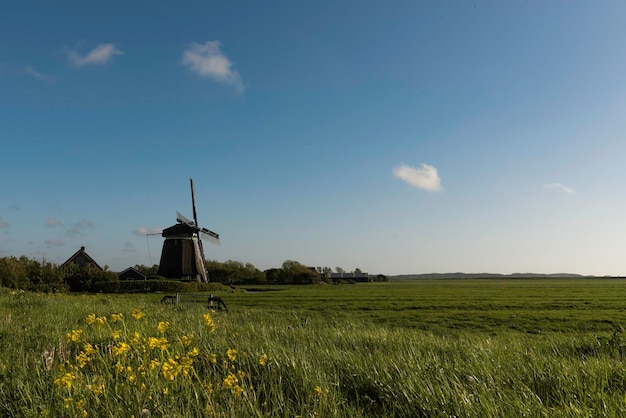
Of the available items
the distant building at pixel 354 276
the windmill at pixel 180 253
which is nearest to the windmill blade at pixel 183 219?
the windmill at pixel 180 253

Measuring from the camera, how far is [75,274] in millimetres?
55031

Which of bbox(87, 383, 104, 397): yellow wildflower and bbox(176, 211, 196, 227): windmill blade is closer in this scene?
bbox(87, 383, 104, 397): yellow wildflower

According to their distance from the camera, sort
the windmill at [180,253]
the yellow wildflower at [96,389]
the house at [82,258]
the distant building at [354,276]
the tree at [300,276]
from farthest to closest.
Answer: the distant building at [354,276] < the tree at [300,276] < the house at [82,258] < the windmill at [180,253] < the yellow wildflower at [96,389]

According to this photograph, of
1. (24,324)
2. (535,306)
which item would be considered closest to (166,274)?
(535,306)

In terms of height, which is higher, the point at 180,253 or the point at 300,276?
the point at 180,253

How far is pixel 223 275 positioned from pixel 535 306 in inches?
3310

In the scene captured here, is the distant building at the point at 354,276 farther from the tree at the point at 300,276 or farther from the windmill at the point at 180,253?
the windmill at the point at 180,253

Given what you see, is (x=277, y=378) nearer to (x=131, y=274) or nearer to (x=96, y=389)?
(x=96, y=389)

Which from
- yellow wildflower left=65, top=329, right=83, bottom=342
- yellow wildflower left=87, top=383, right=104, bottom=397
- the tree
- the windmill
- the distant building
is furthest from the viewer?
the distant building

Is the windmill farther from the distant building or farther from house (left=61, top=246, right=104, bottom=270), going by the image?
the distant building

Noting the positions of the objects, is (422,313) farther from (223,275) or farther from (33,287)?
(223,275)

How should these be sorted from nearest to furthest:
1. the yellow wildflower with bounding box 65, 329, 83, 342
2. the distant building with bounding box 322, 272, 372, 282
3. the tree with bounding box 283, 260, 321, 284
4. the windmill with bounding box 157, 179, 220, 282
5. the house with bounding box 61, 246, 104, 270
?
the yellow wildflower with bounding box 65, 329, 83, 342 < the windmill with bounding box 157, 179, 220, 282 < the house with bounding box 61, 246, 104, 270 < the tree with bounding box 283, 260, 321, 284 < the distant building with bounding box 322, 272, 372, 282

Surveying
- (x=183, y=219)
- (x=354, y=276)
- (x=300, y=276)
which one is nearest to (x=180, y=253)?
(x=183, y=219)

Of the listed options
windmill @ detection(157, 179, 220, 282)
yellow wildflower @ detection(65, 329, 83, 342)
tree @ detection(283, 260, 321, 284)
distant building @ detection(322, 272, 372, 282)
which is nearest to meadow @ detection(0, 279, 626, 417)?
yellow wildflower @ detection(65, 329, 83, 342)
